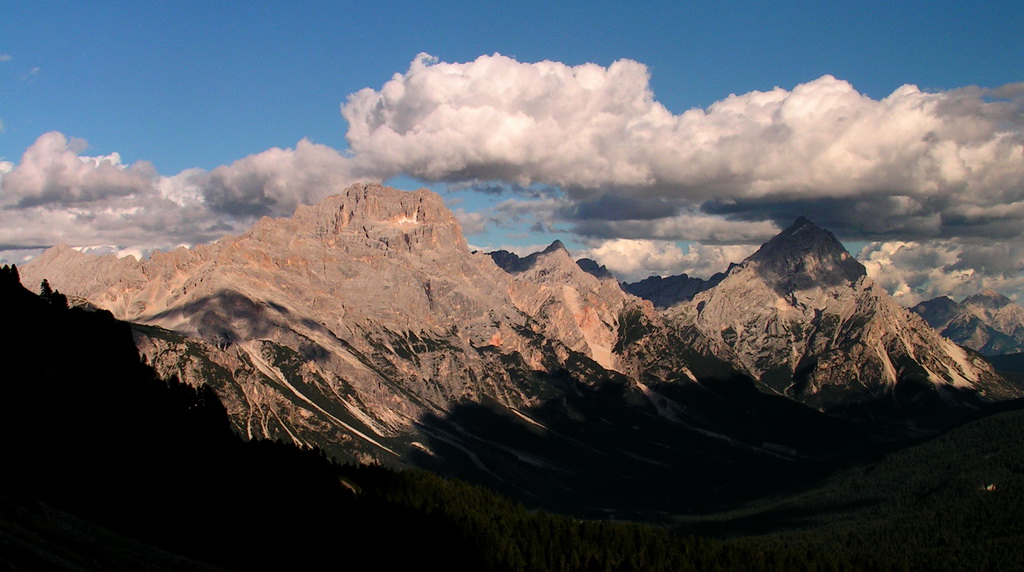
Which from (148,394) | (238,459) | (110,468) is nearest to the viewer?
(110,468)

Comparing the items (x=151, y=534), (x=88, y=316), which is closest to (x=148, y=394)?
(x=88, y=316)

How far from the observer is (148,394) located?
173 metres

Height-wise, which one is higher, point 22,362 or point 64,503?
point 22,362

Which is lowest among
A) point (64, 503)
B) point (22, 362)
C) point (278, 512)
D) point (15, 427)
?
point (278, 512)

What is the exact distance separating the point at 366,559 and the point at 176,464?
52.3 metres

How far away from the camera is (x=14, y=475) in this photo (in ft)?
405

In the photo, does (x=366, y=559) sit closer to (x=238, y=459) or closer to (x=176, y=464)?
(x=238, y=459)

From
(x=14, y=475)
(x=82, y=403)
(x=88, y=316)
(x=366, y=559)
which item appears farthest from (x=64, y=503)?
(x=366, y=559)

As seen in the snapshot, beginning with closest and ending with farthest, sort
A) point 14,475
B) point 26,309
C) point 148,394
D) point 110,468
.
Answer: point 14,475, point 110,468, point 26,309, point 148,394

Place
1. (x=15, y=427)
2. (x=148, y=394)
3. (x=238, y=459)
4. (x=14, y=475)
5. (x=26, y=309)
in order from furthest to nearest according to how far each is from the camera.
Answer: (x=238, y=459) → (x=148, y=394) → (x=26, y=309) → (x=15, y=427) → (x=14, y=475)

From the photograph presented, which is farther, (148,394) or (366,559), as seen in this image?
(366,559)

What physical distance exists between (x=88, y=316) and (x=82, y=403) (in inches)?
1184

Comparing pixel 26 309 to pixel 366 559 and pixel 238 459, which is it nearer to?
pixel 238 459

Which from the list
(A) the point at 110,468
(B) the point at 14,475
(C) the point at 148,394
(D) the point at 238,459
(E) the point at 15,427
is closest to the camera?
(B) the point at 14,475
